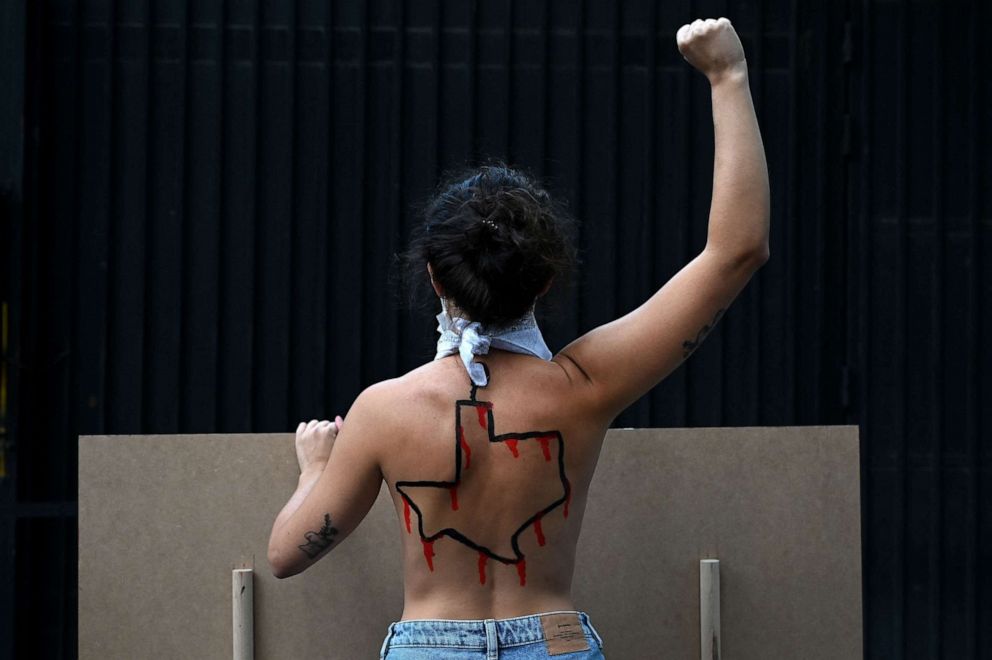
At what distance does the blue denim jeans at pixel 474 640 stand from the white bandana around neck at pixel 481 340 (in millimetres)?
385

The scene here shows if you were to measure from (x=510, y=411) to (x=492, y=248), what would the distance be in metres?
0.26

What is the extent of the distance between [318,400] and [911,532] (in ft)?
7.37

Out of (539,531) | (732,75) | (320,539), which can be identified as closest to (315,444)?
(320,539)

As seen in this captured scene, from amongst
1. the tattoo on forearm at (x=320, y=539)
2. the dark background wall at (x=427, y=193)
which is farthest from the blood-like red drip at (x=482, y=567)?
the dark background wall at (x=427, y=193)

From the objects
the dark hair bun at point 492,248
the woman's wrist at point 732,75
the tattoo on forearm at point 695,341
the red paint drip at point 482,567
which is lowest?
the red paint drip at point 482,567

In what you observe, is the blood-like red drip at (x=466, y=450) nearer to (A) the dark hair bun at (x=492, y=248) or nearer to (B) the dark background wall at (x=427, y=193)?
(A) the dark hair bun at (x=492, y=248)

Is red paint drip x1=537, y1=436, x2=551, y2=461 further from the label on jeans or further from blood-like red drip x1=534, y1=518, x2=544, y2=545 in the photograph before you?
the label on jeans

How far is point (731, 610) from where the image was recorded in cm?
229

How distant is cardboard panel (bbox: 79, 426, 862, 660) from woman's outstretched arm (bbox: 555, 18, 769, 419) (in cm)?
49

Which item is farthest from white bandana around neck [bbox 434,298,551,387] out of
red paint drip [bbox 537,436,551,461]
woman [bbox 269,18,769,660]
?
red paint drip [bbox 537,436,551,461]

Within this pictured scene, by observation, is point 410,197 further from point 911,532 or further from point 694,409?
point 911,532

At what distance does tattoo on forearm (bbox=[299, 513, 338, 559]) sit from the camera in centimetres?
185

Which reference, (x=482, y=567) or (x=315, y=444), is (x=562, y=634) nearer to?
(x=482, y=567)

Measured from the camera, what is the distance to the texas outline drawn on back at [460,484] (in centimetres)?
175
